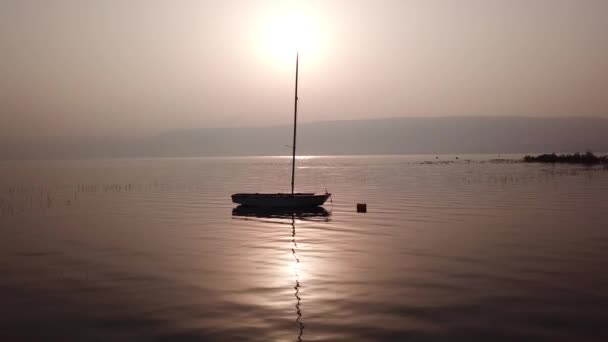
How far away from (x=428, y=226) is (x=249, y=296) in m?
19.6

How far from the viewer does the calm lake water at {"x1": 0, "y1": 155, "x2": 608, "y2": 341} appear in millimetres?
13969

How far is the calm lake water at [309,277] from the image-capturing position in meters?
14.0

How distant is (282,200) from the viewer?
45344 millimetres

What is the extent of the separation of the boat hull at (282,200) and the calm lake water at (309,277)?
4.87 m

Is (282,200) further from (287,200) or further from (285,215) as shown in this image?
(285,215)

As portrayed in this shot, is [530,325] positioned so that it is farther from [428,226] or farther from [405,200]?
[405,200]

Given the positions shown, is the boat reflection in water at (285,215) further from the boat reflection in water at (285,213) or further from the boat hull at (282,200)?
the boat hull at (282,200)

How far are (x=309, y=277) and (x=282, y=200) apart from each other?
84.6ft

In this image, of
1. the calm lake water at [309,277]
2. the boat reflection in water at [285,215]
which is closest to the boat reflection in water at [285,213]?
the boat reflection in water at [285,215]

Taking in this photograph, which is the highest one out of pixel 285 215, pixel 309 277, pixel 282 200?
pixel 282 200

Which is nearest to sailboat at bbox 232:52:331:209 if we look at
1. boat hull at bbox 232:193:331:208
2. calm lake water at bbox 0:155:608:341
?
boat hull at bbox 232:193:331:208

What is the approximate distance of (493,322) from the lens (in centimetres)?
1425

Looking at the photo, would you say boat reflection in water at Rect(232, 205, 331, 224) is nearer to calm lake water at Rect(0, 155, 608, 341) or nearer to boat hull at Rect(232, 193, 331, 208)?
boat hull at Rect(232, 193, 331, 208)

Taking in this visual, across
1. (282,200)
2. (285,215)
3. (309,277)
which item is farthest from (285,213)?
(309,277)
